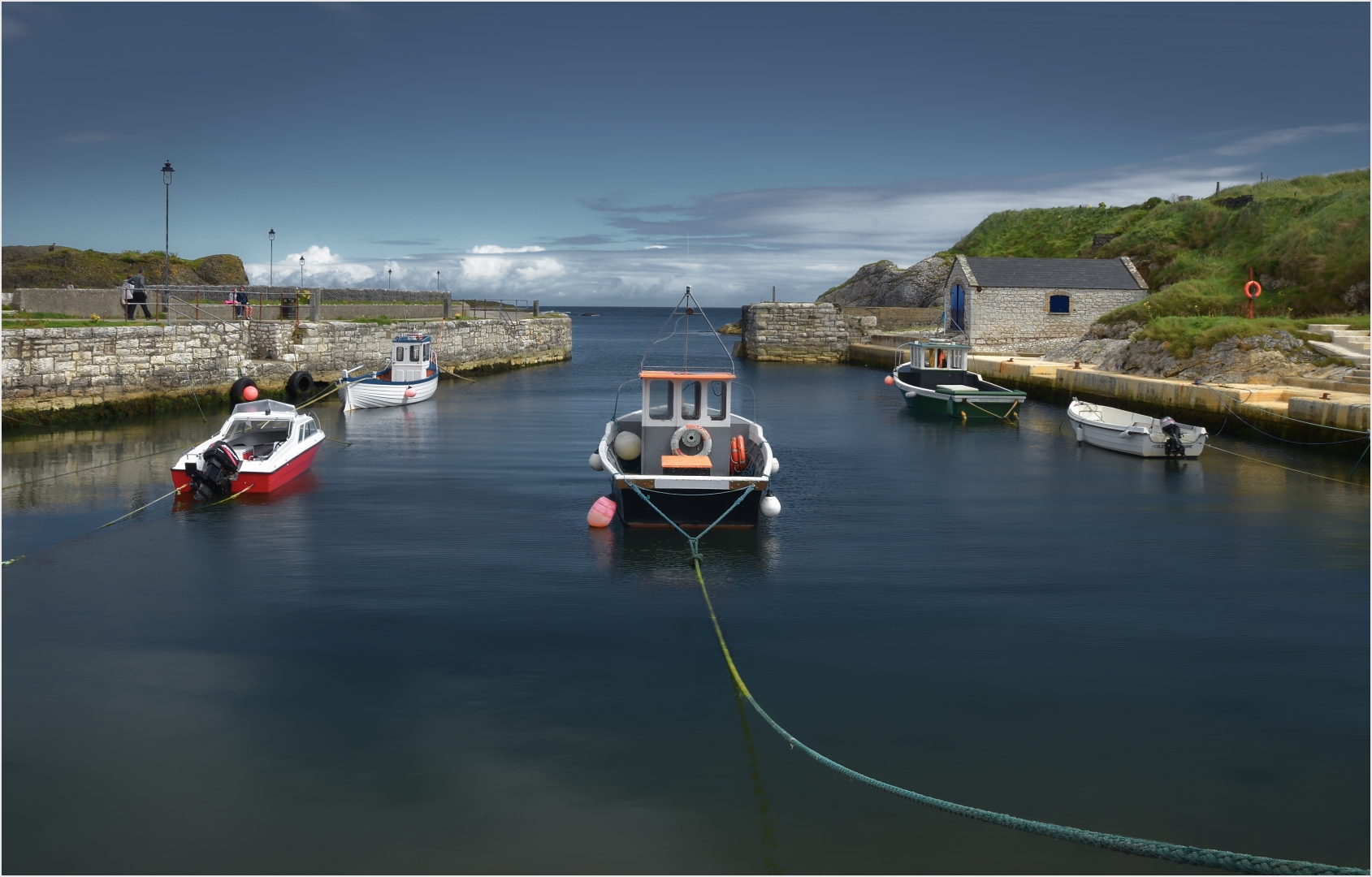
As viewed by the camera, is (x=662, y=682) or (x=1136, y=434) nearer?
(x=662, y=682)

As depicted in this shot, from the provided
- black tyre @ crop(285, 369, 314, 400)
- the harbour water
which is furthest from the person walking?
the harbour water

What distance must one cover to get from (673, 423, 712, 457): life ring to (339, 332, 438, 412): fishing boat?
749 inches

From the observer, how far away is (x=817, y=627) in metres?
10.8

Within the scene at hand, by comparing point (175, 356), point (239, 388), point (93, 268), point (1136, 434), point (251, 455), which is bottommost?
point (251, 455)

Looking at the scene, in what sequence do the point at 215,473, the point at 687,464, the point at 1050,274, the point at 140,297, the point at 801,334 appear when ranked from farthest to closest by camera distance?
the point at 801,334, the point at 1050,274, the point at 140,297, the point at 215,473, the point at 687,464

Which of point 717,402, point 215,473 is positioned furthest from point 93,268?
point 717,402

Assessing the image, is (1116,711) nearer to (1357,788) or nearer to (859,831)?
(1357,788)

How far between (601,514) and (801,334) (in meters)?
48.3

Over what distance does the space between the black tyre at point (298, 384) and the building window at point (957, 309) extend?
31.5 metres

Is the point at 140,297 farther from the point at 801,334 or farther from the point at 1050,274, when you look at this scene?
the point at 1050,274

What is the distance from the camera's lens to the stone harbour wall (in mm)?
24859

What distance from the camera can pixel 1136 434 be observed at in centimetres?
2270

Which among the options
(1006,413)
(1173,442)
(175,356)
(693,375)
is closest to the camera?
(693,375)

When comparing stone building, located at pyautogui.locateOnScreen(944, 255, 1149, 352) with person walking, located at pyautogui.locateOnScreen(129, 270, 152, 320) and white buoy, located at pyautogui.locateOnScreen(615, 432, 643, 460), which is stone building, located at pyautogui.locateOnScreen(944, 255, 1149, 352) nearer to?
person walking, located at pyautogui.locateOnScreen(129, 270, 152, 320)
